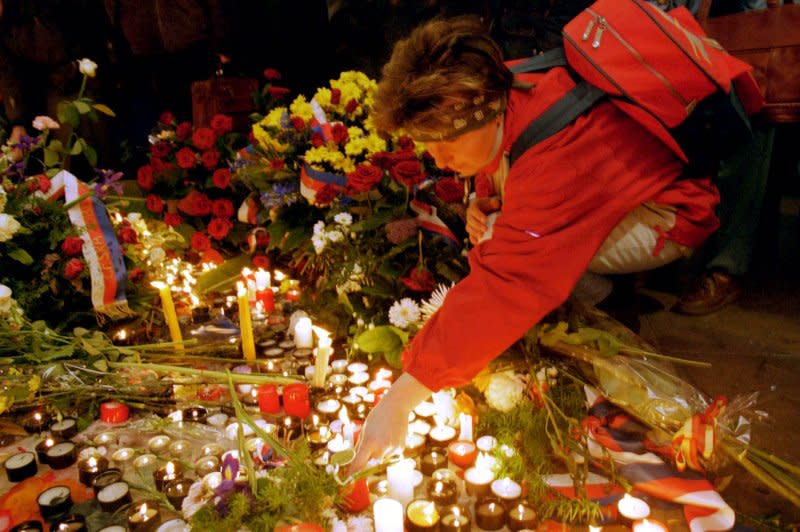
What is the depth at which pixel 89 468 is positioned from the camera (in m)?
1.53

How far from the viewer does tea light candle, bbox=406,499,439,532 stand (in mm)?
1286

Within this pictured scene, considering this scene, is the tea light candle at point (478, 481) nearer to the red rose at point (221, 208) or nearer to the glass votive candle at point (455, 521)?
the glass votive candle at point (455, 521)

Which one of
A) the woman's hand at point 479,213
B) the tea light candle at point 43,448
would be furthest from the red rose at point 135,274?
the woman's hand at point 479,213

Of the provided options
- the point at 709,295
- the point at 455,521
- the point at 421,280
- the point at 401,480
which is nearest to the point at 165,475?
the point at 401,480

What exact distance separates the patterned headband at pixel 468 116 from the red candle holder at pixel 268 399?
928 mm

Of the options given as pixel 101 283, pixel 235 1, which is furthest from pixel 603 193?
pixel 235 1

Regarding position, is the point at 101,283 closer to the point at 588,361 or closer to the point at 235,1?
the point at 588,361

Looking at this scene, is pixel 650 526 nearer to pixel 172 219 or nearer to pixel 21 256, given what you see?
pixel 21 256

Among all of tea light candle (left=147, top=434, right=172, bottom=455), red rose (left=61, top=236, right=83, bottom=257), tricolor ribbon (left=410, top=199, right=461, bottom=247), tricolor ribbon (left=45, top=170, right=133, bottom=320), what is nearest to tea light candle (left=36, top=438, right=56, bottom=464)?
tea light candle (left=147, top=434, right=172, bottom=455)

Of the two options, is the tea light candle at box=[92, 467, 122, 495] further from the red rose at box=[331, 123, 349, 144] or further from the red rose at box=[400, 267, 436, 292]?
the red rose at box=[331, 123, 349, 144]

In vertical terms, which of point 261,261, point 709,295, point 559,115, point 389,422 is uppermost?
point 559,115

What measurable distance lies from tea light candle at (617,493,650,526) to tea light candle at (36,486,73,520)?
1326 millimetres

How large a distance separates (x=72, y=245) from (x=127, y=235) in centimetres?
25

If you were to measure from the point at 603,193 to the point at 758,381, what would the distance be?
1359 mm
